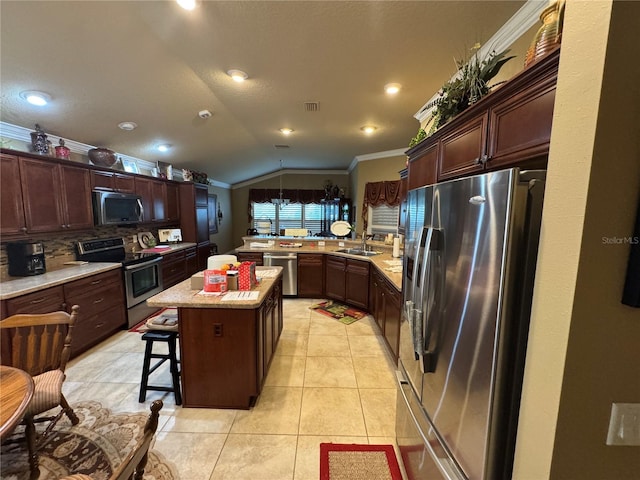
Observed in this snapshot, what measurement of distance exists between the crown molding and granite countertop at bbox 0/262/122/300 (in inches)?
162

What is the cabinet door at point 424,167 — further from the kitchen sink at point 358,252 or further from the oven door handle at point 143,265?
the oven door handle at point 143,265

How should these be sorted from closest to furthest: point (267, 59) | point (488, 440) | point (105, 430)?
point (488, 440) < point (105, 430) < point (267, 59)

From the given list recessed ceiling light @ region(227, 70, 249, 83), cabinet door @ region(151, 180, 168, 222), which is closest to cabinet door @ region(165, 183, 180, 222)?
cabinet door @ region(151, 180, 168, 222)

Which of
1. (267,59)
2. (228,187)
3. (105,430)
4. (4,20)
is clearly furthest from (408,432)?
(228,187)

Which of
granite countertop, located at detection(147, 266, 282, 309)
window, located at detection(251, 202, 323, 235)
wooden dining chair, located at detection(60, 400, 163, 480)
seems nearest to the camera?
wooden dining chair, located at detection(60, 400, 163, 480)

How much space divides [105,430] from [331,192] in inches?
272

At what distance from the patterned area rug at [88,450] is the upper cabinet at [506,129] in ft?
8.35

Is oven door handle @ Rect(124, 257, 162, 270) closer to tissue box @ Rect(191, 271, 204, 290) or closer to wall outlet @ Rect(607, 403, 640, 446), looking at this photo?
tissue box @ Rect(191, 271, 204, 290)

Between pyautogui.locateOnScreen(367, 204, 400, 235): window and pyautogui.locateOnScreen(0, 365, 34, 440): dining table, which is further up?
pyautogui.locateOnScreen(367, 204, 400, 235): window

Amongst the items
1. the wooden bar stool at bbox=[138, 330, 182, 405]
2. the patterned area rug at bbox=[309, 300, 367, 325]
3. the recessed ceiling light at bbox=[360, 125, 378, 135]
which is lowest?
the patterned area rug at bbox=[309, 300, 367, 325]

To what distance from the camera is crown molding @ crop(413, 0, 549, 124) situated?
5.09 ft

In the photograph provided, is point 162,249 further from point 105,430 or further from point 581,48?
point 581,48

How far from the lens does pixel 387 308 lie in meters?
3.06

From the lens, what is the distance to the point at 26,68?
214 centimetres
